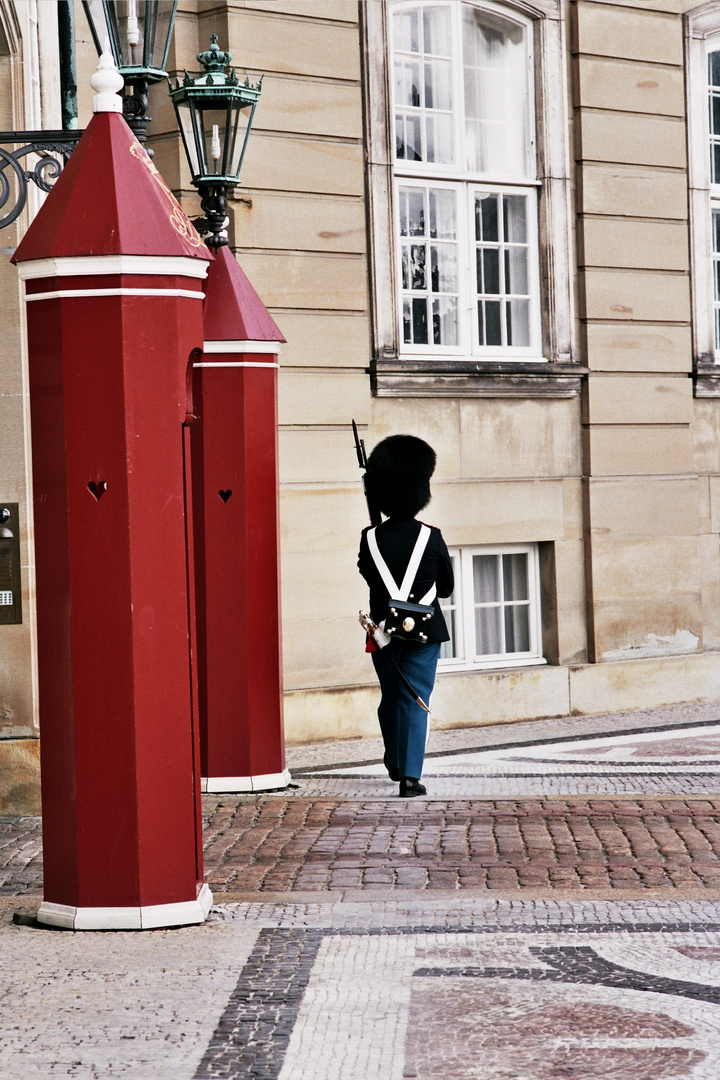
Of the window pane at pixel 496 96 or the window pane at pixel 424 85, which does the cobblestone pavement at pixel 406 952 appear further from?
the window pane at pixel 496 96

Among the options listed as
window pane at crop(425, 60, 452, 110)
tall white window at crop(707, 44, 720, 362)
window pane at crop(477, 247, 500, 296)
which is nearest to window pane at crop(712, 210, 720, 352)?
tall white window at crop(707, 44, 720, 362)

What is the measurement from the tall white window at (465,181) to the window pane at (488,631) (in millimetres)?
2023

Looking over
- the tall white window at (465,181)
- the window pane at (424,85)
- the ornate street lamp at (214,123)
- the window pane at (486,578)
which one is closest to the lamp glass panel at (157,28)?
the ornate street lamp at (214,123)

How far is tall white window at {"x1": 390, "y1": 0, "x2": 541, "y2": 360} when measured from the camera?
39.2ft

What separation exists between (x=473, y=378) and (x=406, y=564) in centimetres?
363

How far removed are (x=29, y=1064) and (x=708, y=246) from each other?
10.7 m

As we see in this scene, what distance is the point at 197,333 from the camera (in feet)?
19.1

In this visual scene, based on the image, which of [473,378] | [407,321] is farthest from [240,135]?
[473,378]

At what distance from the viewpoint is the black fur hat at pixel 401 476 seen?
28.6ft

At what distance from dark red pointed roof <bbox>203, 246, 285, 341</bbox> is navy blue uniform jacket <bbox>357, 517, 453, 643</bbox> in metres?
1.27

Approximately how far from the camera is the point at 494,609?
41.0 ft

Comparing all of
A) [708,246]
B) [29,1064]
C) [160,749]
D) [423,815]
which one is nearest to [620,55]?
[708,246]

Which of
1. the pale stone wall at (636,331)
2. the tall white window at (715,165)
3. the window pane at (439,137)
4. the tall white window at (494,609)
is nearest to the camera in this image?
the window pane at (439,137)

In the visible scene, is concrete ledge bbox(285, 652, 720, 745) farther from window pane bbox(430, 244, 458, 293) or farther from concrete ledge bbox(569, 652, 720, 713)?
window pane bbox(430, 244, 458, 293)
